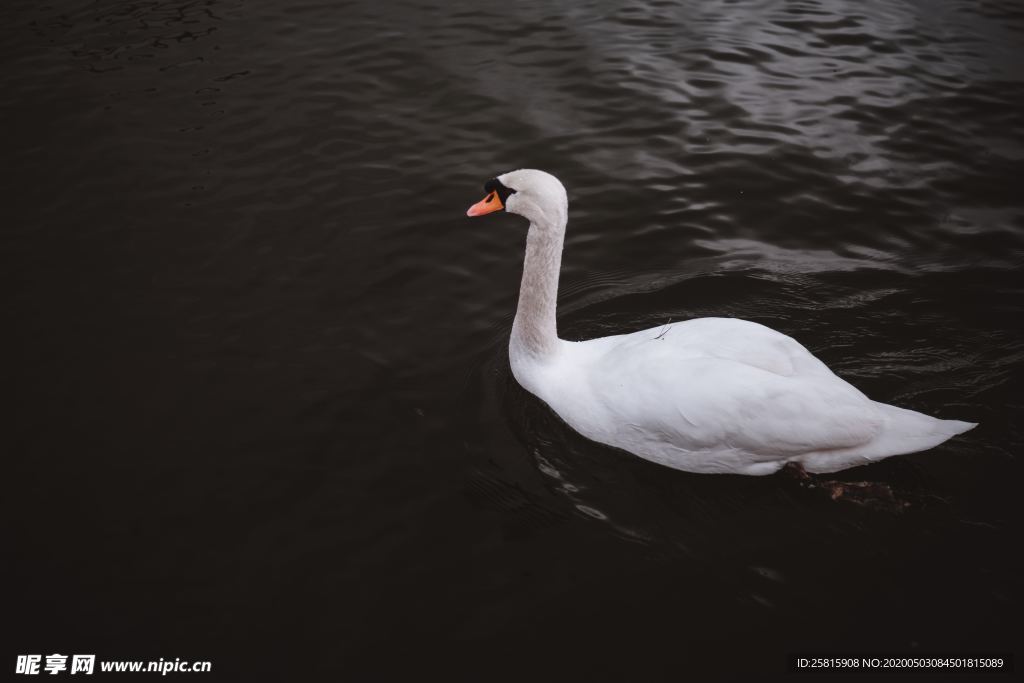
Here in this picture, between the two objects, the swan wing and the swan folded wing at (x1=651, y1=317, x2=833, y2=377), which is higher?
the swan folded wing at (x1=651, y1=317, x2=833, y2=377)

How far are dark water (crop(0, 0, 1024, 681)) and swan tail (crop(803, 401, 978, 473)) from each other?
37cm

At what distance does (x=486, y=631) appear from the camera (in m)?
3.94

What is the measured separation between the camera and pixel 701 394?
173 inches

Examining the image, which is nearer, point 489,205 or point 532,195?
point 532,195

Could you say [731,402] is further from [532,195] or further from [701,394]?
[532,195]

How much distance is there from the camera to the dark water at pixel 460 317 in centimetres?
404

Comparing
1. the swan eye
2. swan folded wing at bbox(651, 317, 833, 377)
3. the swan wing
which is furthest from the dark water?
the swan eye

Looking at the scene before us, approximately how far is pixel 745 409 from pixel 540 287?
1543 millimetres

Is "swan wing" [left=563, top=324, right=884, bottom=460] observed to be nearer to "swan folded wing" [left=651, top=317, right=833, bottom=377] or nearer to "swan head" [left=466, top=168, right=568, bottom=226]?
"swan folded wing" [left=651, top=317, right=833, bottom=377]

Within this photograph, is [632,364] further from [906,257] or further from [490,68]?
[490,68]

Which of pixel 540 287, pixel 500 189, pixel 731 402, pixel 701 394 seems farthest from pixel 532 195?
pixel 731 402

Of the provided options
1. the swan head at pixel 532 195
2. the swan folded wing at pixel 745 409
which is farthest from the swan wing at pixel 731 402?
the swan head at pixel 532 195

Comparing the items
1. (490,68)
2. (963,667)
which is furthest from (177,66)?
(963,667)

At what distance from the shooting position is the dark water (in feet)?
13.2
